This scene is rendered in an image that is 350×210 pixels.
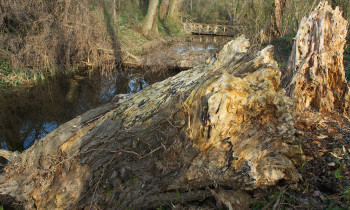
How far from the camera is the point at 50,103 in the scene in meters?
8.10

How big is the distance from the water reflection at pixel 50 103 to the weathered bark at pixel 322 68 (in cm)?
624

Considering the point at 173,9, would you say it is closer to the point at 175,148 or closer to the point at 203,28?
the point at 203,28

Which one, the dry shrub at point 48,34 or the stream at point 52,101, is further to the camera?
the dry shrub at point 48,34

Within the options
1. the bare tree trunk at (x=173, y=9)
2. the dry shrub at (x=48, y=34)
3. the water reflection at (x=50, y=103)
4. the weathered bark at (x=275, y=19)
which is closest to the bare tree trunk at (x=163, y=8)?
the bare tree trunk at (x=173, y=9)

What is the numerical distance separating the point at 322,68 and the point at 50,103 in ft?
26.4

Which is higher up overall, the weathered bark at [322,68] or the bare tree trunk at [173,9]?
the bare tree trunk at [173,9]

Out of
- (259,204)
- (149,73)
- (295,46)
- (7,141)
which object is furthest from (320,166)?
(149,73)

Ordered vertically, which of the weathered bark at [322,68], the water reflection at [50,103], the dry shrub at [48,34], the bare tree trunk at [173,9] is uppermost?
the bare tree trunk at [173,9]

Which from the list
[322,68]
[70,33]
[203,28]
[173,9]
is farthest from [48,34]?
[203,28]

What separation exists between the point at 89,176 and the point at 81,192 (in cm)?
25

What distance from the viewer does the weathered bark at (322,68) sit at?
387cm

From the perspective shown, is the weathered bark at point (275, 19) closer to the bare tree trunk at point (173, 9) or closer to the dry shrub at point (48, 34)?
the dry shrub at point (48, 34)

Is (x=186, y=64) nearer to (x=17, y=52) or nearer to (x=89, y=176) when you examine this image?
(x=17, y=52)

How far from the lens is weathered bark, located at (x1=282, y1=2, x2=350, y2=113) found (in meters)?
3.87
